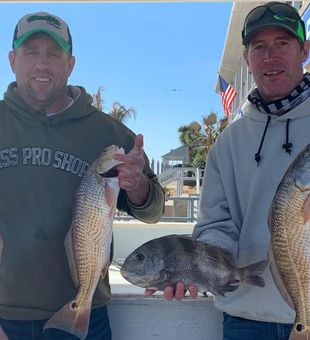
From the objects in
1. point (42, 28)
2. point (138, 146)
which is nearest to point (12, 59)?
point (42, 28)

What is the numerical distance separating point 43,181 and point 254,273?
112 cm

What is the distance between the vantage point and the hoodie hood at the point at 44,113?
262 centimetres

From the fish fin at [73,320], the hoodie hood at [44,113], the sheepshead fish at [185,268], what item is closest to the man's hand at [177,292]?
the sheepshead fish at [185,268]

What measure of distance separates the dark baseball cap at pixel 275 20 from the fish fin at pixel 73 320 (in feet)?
5.23

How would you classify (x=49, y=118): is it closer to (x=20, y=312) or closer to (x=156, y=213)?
(x=156, y=213)

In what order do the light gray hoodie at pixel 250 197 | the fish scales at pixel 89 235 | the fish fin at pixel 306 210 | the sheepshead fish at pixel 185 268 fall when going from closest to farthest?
the fish fin at pixel 306 210
the fish scales at pixel 89 235
the sheepshead fish at pixel 185 268
the light gray hoodie at pixel 250 197

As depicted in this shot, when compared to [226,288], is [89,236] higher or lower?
higher

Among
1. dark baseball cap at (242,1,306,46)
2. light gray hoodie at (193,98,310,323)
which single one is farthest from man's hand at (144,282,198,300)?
dark baseball cap at (242,1,306,46)

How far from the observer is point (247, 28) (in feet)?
8.68

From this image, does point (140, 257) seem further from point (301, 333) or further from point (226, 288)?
point (301, 333)

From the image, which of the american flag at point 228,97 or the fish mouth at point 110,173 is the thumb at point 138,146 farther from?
the american flag at point 228,97

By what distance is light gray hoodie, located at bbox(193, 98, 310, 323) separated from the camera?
2441 millimetres

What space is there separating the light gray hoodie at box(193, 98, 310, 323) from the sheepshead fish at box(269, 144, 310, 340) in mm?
401

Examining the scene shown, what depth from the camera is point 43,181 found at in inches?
98.7
